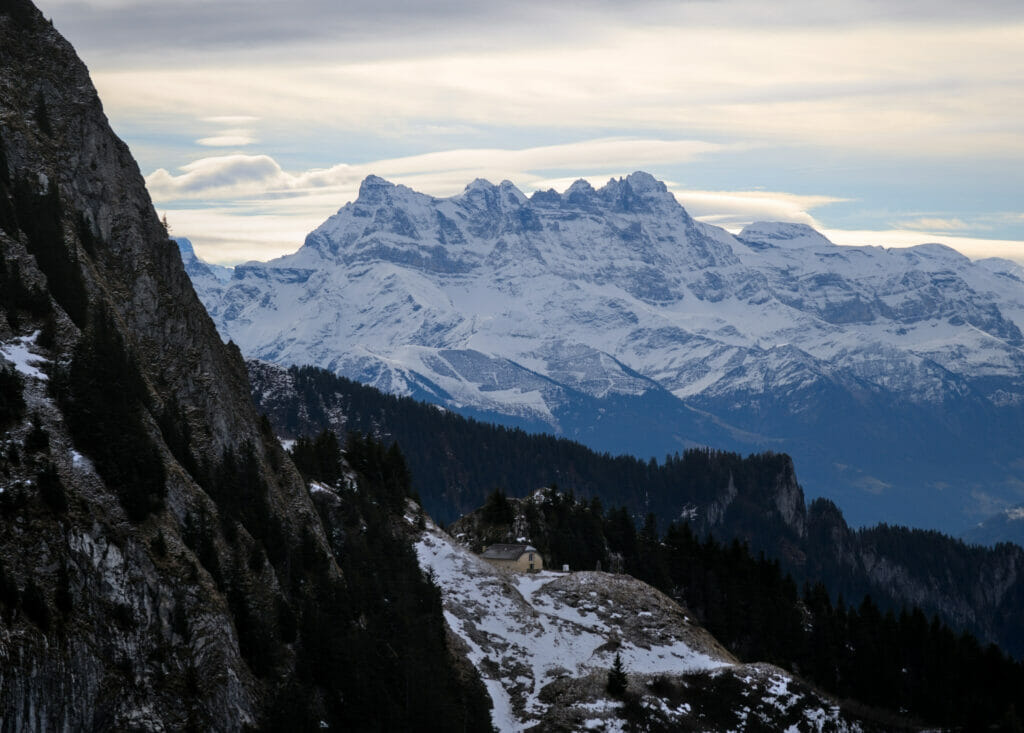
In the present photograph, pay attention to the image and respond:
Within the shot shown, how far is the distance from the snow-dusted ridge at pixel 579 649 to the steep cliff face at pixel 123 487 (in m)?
12.7

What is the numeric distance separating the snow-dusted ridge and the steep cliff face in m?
12.7

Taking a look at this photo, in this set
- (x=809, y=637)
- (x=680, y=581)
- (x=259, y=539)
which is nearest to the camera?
(x=259, y=539)

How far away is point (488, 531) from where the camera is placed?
17288cm

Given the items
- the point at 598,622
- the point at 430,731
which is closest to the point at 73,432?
the point at 430,731

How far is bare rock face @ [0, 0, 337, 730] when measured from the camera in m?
67.2

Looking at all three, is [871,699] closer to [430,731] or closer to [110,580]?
[430,731]

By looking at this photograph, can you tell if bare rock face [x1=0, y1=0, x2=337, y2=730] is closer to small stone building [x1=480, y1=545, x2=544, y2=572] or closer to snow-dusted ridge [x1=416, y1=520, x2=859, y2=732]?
snow-dusted ridge [x1=416, y1=520, x2=859, y2=732]

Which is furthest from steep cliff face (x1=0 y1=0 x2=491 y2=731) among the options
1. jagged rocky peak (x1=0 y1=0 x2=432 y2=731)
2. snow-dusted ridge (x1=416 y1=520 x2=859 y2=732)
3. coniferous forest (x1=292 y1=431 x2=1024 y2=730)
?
coniferous forest (x1=292 y1=431 x2=1024 y2=730)

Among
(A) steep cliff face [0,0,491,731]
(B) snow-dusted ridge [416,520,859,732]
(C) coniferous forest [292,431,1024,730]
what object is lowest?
(C) coniferous forest [292,431,1024,730]

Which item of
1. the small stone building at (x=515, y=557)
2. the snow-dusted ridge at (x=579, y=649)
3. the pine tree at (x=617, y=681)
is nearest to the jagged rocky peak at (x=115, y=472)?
the snow-dusted ridge at (x=579, y=649)

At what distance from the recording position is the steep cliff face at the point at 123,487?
67.7 m

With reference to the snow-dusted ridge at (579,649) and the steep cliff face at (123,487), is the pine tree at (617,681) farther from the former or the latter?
the steep cliff face at (123,487)

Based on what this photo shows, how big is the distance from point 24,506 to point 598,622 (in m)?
70.3

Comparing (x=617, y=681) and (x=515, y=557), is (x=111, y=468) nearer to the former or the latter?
(x=617, y=681)
